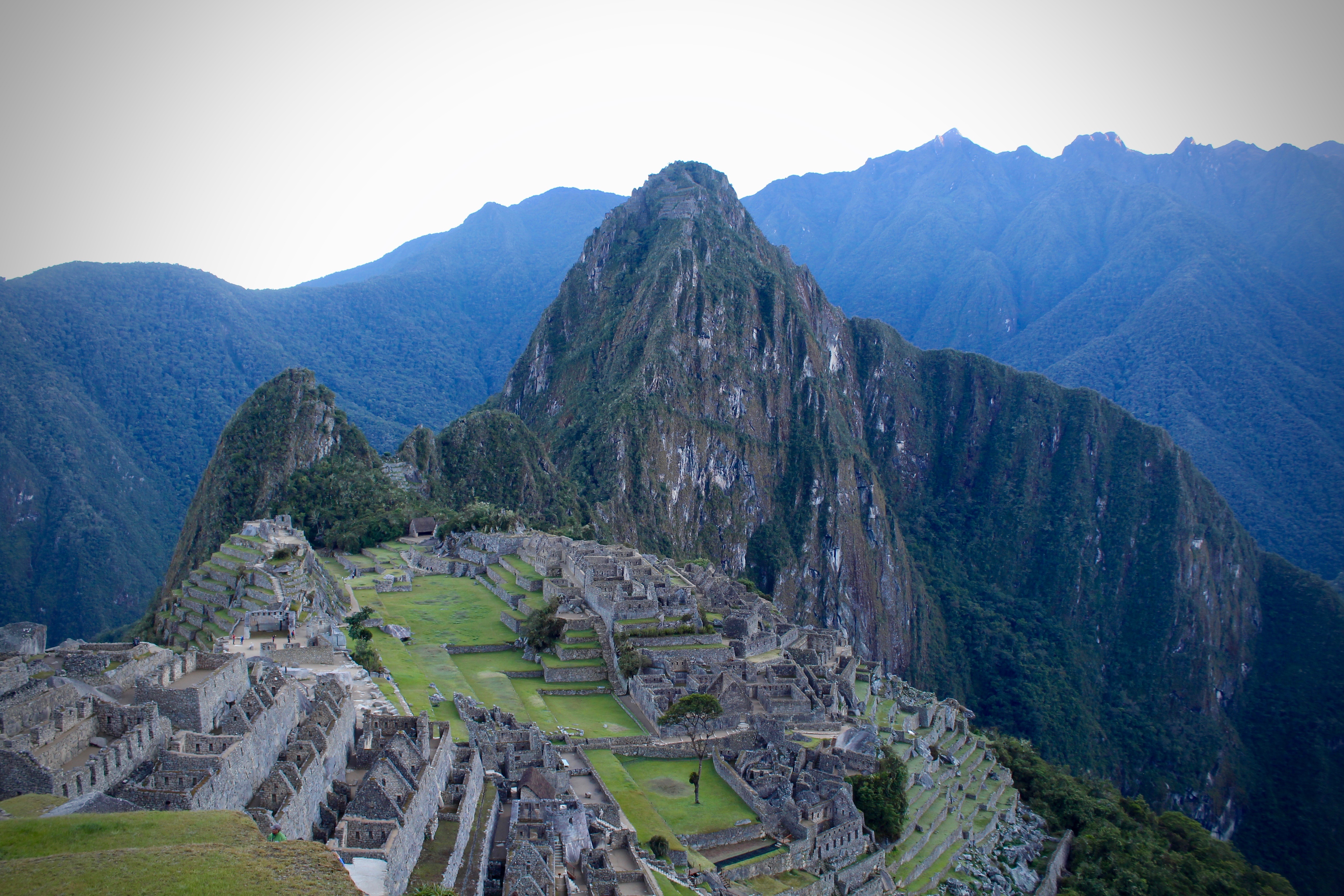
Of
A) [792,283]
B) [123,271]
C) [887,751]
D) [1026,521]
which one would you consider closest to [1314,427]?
[1026,521]

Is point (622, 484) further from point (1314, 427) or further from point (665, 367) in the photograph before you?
point (1314, 427)

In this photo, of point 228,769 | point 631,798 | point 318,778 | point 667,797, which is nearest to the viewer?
point 228,769

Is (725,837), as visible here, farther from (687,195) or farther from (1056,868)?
(687,195)

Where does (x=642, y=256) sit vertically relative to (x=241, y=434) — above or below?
above

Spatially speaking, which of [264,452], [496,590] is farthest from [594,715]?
[264,452]

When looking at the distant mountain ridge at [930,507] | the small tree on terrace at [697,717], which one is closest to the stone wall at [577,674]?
the small tree on terrace at [697,717]

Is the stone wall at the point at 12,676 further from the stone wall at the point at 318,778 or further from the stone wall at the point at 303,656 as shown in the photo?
the stone wall at the point at 303,656

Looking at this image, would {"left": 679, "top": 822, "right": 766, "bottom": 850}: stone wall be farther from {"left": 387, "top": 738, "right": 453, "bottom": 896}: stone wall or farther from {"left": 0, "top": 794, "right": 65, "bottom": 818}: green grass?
{"left": 0, "top": 794, "right": 65, "bottom": 818}: green grass
